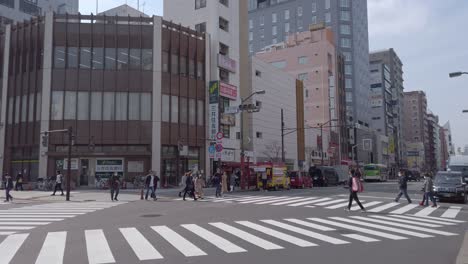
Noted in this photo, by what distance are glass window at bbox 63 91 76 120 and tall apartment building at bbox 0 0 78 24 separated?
34.3 m

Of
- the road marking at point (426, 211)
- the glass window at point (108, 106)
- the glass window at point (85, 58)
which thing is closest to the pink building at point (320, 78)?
the glass window at point (108, 106)

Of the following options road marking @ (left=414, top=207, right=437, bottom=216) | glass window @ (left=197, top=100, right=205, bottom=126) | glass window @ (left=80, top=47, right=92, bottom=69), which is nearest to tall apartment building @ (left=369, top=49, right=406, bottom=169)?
glass window @ (left=197, top=100, right=205, bottom=126)

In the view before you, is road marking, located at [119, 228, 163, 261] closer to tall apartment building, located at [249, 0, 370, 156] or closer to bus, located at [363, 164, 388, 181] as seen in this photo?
bus, located at [363, 164, 388, 181]

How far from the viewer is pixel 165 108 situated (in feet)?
136

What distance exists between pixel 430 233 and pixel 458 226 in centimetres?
234

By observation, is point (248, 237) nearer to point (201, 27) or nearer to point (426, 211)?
point (426, 211)

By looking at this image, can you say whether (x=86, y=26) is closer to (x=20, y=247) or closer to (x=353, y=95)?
(x=20, y=247)

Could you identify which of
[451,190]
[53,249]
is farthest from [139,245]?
[451,190]

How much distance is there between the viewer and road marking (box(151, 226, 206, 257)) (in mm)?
9289

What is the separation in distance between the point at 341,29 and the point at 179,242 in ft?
314

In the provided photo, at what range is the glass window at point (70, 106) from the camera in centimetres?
3897

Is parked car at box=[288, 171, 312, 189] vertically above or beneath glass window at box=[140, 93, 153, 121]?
beneath

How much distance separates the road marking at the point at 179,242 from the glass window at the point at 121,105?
28150 millimetres

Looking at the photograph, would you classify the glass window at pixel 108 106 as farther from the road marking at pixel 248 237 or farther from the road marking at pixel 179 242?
the road marking at pixel 248 237
